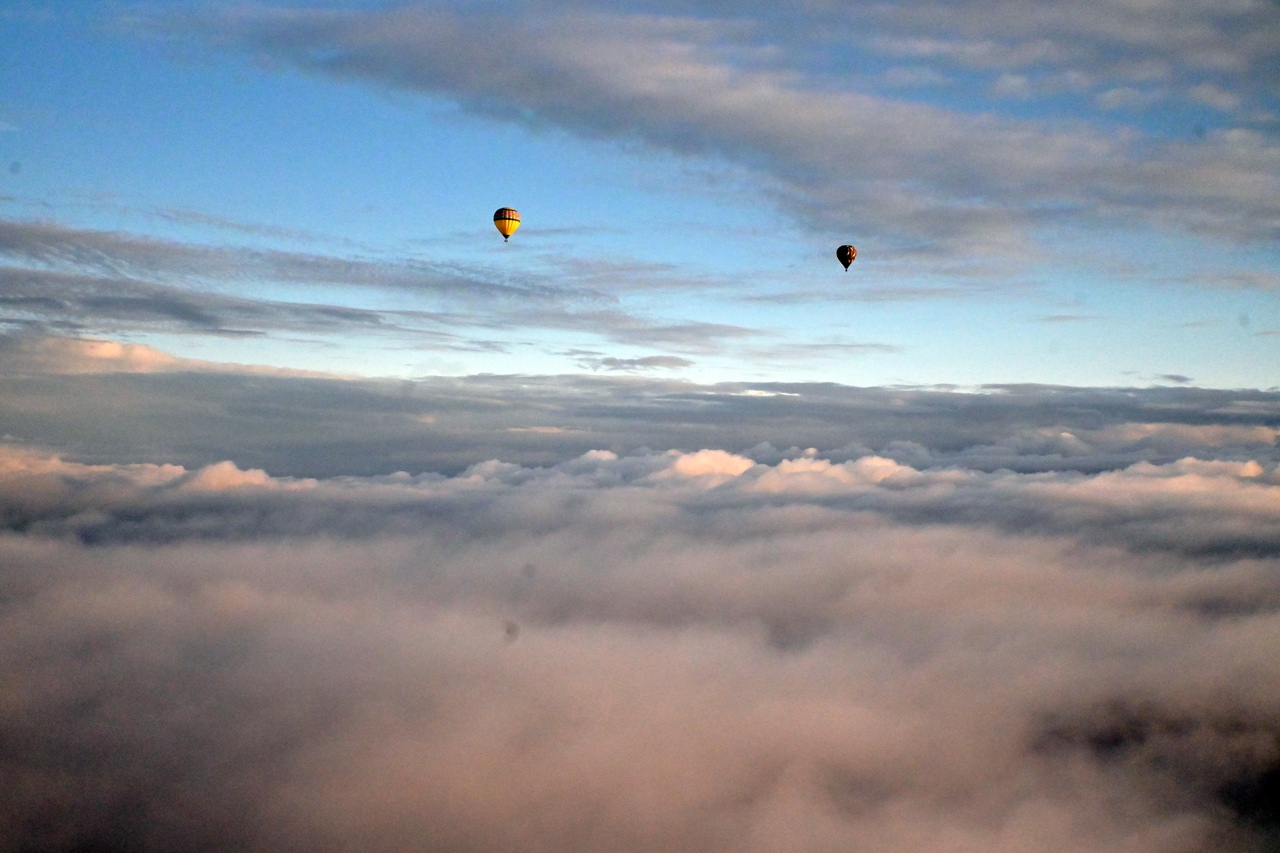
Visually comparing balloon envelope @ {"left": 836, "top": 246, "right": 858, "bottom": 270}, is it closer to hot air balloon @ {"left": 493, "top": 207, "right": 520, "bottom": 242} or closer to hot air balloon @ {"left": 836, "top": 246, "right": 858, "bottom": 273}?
hot air balloon @ {"left": 836, "top": 246, "right": 858, "bottom": 273}

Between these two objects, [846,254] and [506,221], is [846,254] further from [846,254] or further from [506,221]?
[506,221]

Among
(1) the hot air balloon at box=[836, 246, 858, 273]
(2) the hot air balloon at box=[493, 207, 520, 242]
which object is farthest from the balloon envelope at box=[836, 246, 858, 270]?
(2) the hot air balloon at box=[493, 207, 520, 242]

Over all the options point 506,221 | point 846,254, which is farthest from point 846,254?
point 506,221

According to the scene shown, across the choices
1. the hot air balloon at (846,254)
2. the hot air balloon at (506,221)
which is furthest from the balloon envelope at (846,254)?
the hot air balloon at (506,221)

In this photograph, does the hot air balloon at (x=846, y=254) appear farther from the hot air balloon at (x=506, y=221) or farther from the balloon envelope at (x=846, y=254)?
the hot air balloon at (x=506, y=221)
